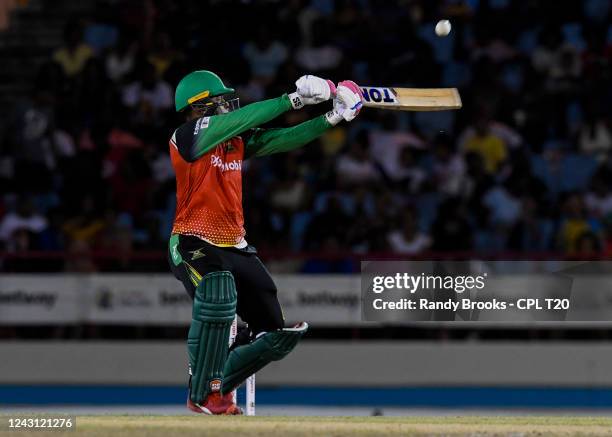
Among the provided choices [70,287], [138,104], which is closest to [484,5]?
[138,104]

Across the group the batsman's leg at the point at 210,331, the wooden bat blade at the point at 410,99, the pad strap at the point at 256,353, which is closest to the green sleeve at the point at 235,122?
the wooden bat blade at the point at 410,99

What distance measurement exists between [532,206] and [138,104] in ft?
16.7

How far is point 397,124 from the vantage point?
55.3 ft

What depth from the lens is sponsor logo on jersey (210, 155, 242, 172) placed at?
29.2ft

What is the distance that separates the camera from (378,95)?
9258 mm

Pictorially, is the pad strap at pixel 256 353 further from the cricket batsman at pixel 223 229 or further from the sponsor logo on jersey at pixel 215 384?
the sponsor logo on jersey at pixel 215 384

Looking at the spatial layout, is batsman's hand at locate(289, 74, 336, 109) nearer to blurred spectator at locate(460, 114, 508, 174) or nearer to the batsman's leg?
the batsman's leg

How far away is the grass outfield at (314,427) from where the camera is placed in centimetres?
806

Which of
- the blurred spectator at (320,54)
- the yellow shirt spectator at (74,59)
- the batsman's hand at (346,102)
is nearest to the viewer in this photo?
the batsman's hand at (346,102)

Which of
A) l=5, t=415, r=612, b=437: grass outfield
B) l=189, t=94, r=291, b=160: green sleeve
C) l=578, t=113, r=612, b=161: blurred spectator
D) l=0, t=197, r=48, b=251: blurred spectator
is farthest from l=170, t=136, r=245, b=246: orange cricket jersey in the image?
l=578, t=113, r=612, b=161: blurred spectator

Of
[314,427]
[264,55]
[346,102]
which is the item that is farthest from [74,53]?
[314,427]

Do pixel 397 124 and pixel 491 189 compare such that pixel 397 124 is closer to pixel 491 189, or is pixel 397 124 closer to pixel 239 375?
pixel 491 189

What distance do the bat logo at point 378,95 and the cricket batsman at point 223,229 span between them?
182 mm

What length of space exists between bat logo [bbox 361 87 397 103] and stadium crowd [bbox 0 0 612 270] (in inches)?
231
